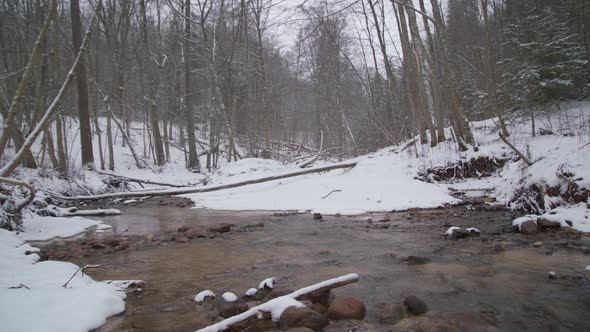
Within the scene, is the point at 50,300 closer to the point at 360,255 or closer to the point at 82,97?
the point at 360,255

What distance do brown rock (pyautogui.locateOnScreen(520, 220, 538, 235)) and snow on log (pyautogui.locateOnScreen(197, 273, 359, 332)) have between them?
3.02 metres

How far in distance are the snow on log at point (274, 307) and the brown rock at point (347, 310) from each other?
0.13m

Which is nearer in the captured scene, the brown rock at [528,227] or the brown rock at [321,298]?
the brown rock at [321,298]

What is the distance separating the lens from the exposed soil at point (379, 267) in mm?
2078

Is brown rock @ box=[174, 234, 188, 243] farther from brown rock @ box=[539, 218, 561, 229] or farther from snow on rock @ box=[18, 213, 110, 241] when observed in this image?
brown rock @ box=[539, 218, 561, 229]

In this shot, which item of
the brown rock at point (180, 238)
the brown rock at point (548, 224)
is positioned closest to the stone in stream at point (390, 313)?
the brown rock at point (548, 224)

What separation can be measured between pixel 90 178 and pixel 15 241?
7818mm

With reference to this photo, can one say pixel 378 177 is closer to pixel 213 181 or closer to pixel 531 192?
pixel 531 192

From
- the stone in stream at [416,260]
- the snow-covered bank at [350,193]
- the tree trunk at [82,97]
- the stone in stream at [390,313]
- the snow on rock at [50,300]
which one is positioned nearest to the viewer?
the snow on rock at [50,300]

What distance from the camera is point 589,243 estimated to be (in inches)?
135

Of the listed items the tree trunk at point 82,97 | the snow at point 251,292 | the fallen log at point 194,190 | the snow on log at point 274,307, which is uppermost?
the tree trunk at point 82,97

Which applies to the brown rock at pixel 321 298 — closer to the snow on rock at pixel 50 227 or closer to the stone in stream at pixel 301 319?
the stone in stream at pixel 301 319

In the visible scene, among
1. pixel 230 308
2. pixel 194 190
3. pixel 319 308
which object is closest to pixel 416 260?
pixel 319 308

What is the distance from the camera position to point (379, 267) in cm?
311
